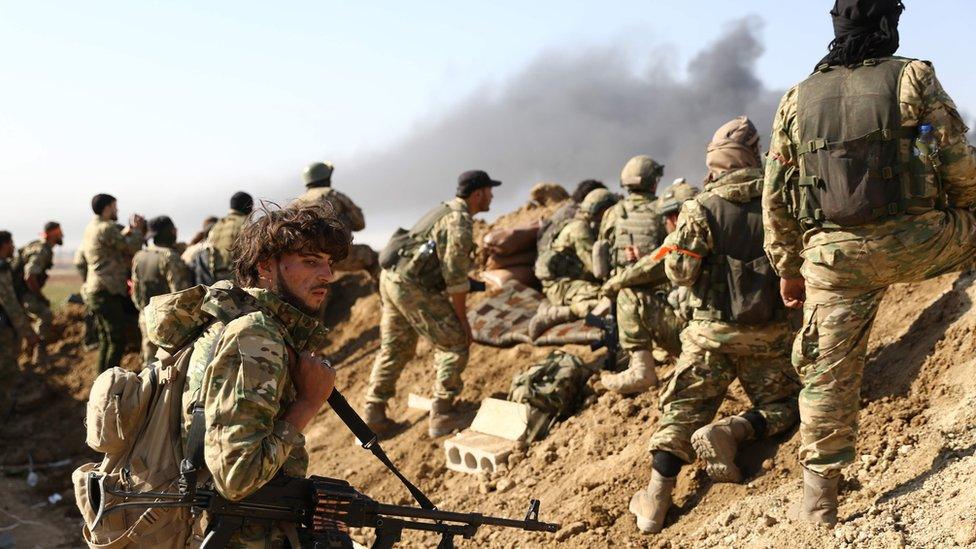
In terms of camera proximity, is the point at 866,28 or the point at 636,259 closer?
the point at 866,28

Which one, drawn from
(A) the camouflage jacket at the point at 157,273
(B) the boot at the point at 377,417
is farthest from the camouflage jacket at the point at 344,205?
(A) the camouflage jacket at the point at 157,273

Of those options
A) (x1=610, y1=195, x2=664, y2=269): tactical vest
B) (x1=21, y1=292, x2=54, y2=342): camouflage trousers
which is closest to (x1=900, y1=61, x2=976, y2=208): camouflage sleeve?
(x1=610, y1=195, x2=664, y2=269): tactical vest

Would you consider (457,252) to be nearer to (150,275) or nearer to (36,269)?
(150,275)

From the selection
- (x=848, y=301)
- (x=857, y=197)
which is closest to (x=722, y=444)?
(x=848, y=301)

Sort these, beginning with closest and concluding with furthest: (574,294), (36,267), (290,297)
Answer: (290,297), (574,294), (36,267)

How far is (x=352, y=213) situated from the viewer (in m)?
9.73

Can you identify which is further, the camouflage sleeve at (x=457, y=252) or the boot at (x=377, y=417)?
the boot at (x=377, y=417)

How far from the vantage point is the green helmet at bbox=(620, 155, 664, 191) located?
321 inches

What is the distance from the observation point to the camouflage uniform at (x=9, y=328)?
1072 cm

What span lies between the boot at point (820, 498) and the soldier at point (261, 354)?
2.35 m

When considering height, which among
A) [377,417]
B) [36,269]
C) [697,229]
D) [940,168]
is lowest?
[377,417]

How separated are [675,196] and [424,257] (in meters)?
2.09

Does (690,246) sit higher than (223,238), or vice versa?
(690,246)

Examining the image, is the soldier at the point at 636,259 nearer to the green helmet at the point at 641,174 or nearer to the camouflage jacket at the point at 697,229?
the green helmet at the point at 641,174
